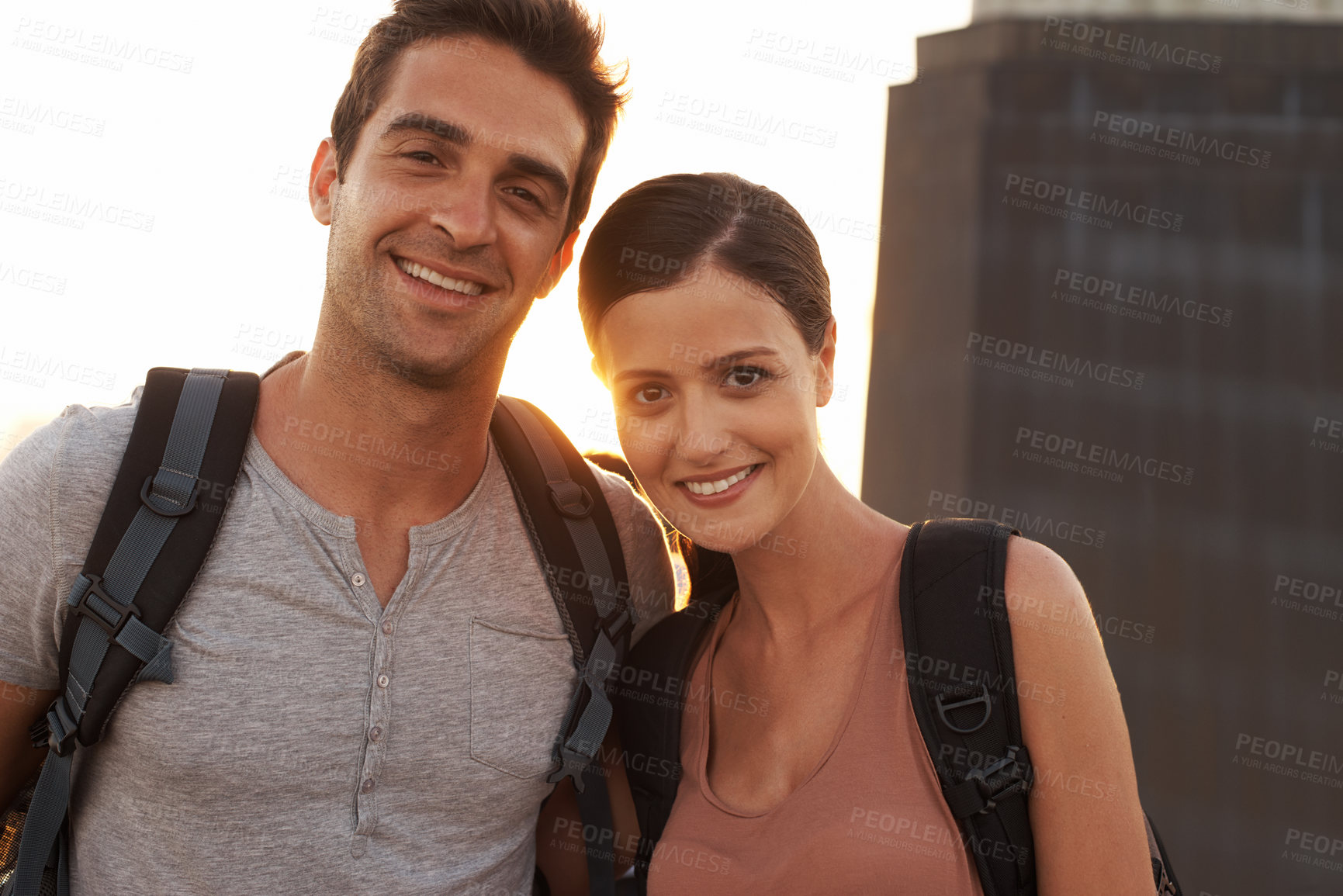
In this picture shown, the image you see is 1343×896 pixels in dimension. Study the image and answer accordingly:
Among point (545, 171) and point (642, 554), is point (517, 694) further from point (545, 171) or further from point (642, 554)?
point (545, 171)

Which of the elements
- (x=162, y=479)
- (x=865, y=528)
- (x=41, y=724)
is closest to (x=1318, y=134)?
(x=865, y=528)

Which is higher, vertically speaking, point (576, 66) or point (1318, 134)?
point (1318, 134)

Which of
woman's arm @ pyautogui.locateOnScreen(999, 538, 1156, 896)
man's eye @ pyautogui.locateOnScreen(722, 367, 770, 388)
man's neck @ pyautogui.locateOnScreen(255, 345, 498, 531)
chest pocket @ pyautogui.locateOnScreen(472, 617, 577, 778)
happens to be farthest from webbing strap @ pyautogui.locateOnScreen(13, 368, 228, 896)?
woman's arm @ pyautogui.locateOnScreen(999, 538, 1156, 896)

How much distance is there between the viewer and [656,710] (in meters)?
2.31

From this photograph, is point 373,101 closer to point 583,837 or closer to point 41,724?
point 41,724

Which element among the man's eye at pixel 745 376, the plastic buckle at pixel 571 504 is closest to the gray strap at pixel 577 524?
the plastic buckle at pixel 571 504

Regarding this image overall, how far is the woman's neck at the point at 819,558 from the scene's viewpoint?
7.41ft

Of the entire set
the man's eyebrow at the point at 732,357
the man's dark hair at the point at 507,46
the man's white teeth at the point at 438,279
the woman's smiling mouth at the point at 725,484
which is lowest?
the woman's smiling mouth at the point at 725,484

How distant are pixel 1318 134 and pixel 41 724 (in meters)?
8.57

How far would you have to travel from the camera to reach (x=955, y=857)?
5.87 ft

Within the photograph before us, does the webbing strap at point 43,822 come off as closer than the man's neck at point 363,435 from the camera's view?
Yes

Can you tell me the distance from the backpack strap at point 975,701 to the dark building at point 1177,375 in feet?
17.1

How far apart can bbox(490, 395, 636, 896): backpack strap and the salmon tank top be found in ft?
0.75

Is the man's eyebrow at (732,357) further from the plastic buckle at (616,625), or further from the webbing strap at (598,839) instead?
the webbing strap at (598,839)
